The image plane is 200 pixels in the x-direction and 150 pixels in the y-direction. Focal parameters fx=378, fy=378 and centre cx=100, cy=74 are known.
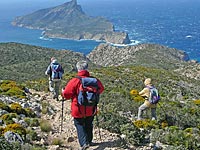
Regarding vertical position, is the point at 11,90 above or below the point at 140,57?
above

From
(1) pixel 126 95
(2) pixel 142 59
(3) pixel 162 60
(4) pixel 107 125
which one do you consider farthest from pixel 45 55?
(4) pixel 107 125

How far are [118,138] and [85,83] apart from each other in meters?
2.70

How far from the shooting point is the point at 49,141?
9461 mm

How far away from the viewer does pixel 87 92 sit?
750cm

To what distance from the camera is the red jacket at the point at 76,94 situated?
7.54m

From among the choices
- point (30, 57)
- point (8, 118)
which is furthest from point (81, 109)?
point (30, 57)

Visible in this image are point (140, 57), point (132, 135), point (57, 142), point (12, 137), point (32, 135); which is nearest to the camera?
point (12, 137)

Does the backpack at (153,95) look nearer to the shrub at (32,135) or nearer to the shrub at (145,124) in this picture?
the shrub at (145,124)

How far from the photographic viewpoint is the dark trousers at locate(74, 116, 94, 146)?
8.04 m

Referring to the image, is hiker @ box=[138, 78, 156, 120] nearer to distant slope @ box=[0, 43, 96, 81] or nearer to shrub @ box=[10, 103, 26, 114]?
shrub @ box=[10, 103, 26, 114]

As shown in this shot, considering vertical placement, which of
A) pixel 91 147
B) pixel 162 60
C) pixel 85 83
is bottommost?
pixel 162 60

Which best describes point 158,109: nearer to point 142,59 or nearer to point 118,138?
point 118,138

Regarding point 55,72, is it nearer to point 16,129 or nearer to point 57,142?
point 16,129

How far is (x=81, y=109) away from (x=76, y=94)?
370 mm
